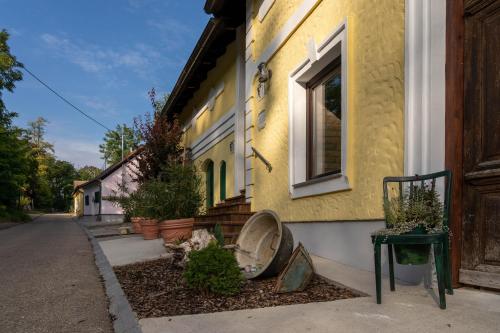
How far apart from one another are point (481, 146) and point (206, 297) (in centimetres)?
249

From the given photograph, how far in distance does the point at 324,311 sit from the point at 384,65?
2442 mm

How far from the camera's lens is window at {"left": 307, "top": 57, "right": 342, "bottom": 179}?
5.41 m

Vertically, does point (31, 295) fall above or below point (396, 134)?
below

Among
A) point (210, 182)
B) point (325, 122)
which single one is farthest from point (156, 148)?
point (325, 122)

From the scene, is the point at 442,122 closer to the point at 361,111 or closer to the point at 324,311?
the point at 361,111

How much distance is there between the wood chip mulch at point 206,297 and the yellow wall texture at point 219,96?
640 centimetres

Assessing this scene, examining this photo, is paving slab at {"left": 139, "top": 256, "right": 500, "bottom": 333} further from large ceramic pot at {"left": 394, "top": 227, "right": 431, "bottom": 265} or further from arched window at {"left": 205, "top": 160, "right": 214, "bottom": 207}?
arched window at {"left": 205, "top": 160, "right": 214, "bottom": 207}

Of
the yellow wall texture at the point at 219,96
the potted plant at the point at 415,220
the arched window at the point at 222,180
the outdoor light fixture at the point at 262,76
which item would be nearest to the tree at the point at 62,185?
the yellow wall texture at the point at 219,96

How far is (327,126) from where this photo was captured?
5.72 m

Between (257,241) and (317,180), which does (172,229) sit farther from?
(317,180)

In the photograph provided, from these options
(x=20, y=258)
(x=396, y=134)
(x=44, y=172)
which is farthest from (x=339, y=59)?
(x=44, y=172)

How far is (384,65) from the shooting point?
4.02 meters

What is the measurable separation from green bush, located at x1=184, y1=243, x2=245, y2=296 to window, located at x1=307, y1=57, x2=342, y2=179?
2.21 meters

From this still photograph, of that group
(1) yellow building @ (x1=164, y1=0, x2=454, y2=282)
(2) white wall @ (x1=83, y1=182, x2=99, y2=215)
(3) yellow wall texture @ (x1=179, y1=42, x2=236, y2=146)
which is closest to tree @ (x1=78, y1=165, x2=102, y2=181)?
(2) white wall @ (x1=83, y1=182, x2=99, y2=215)
